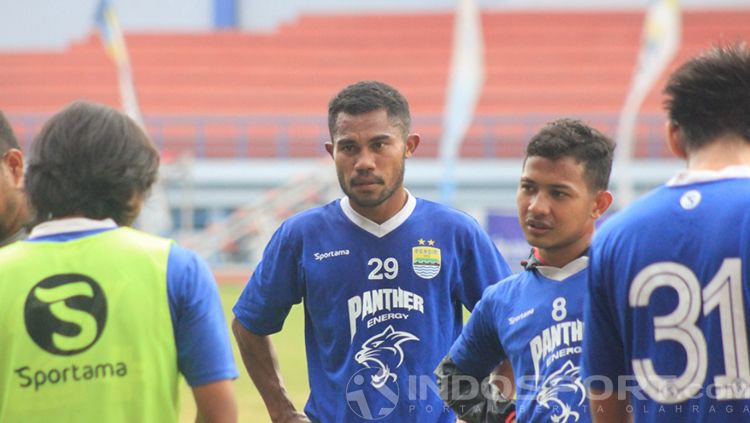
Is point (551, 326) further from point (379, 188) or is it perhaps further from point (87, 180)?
point (87, 180)

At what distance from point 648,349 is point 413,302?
139 cm

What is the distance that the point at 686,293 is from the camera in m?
2.82

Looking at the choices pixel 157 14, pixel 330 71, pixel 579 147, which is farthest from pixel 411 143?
pixel 157 14

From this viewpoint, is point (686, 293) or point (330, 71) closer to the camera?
point (686, 293)

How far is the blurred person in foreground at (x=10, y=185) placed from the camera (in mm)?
3346

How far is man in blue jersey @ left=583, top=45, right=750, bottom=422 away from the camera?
9.14 ft

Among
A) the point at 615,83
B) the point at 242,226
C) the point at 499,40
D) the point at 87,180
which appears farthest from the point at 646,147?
the point at 87,180

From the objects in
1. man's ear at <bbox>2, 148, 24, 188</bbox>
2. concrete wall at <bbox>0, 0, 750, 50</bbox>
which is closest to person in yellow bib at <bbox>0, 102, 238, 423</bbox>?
man's ear at <bbox>2, 148, 24, 188</bbox>

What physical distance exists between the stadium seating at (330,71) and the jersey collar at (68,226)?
23.1 m

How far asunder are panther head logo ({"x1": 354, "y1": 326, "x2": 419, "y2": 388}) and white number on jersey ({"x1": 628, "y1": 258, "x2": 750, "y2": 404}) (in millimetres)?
1345

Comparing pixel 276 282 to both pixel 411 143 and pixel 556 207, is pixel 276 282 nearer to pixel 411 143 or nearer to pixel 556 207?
pixel 411 143

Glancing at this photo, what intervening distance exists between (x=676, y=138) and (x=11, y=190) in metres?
1.78

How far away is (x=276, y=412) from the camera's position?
4.32 metres

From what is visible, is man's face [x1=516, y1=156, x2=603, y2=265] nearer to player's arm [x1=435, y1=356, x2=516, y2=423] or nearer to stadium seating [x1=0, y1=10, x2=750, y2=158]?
player's arm [x1=435, y1=356, x2=516, y2=423]
